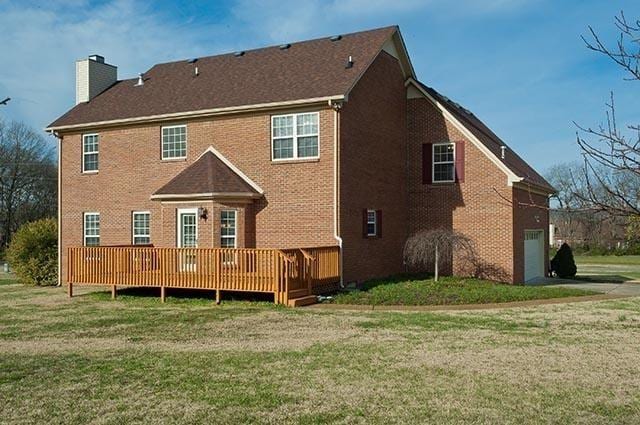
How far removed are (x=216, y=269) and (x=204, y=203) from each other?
2671 millimetres

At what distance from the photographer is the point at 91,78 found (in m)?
24.8

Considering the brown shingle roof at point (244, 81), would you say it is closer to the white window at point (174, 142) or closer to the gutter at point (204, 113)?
the gutter at point (204, 113)

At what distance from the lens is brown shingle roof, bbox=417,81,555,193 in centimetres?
2208

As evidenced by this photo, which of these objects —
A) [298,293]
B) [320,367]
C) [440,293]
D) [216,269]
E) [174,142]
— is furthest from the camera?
[174,142]

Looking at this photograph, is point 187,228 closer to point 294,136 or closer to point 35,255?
point 294,136

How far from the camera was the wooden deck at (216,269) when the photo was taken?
15719 millimetres

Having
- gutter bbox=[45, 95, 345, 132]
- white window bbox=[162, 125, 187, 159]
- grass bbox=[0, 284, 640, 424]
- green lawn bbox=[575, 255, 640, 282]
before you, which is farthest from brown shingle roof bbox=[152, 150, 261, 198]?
green lawn bbox=[575, 255, 640, 282]

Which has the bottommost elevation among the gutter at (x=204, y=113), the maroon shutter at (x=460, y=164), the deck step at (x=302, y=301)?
the deck step at (x=302, y=301)

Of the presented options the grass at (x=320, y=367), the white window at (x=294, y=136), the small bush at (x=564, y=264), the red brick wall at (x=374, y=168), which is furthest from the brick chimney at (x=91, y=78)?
the small bush at (x=564, y=264)

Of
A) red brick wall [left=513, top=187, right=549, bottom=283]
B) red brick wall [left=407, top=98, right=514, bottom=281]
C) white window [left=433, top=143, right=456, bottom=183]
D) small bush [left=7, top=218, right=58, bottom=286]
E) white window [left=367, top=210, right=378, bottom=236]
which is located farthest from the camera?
small bush [left=7, top=218, right=58, bottom=286]

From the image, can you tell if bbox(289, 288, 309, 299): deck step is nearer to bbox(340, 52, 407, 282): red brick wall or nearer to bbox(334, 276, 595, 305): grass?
bbox(334, 276, 595, 305): grass

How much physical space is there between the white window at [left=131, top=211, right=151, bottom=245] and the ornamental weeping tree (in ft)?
28.9

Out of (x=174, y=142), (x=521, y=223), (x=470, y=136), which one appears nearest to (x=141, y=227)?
(x=174, y=142)

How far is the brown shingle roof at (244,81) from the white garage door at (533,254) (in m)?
9.27
